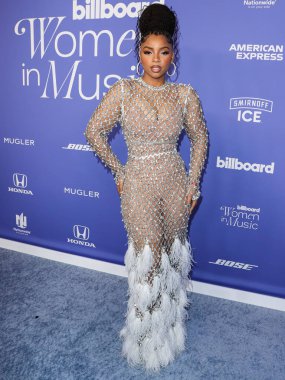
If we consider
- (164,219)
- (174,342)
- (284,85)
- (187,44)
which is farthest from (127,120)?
(174,342)

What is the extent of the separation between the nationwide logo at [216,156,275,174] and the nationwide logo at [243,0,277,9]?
950 millimetres

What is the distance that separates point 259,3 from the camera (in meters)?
2.31

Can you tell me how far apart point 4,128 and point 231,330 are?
2467 mm

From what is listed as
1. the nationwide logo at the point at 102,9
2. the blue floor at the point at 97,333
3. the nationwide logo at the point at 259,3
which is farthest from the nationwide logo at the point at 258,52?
the blue floor at the point at 97,333

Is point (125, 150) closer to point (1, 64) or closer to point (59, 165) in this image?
point (59, 165)

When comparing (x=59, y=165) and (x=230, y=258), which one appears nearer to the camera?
(x=230, y=258)

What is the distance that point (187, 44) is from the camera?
2525 mm

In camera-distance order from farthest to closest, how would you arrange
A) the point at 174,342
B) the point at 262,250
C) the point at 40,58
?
the point at 40,58, the point at 262,250, the point at 174,342

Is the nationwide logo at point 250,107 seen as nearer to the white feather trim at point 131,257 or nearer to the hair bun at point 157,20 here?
the hair bun at point 157,20

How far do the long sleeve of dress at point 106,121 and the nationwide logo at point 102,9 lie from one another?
92cm

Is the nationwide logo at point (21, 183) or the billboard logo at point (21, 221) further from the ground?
the nationwide logo at point (21, 183)

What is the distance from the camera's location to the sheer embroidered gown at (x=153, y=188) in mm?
1949

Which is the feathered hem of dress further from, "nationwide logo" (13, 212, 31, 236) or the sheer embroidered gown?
"nationwide logo" (13, 212, 31, 236)

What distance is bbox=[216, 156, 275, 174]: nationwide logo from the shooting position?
2.56 m
